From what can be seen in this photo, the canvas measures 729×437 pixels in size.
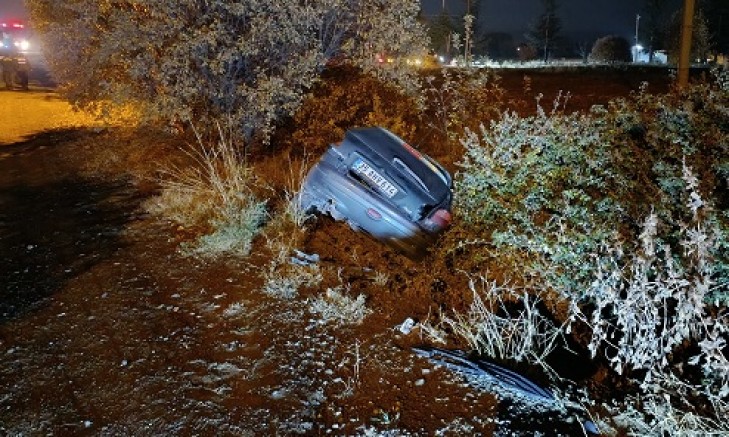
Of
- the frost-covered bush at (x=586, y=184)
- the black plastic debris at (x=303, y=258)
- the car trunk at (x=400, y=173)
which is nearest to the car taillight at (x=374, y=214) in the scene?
the car trunk at (x=400, y=173)

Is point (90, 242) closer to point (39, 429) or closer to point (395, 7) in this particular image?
point (39, 429)

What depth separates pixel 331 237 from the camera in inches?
238

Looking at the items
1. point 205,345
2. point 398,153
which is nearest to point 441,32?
point 398,153

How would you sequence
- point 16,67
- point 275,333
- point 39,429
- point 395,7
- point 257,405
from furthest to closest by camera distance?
1. point 16,67
2. point 395,7
3. point 275,333
4. point 257,405
5. point 39,429

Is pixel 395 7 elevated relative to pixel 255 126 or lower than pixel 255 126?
elevated

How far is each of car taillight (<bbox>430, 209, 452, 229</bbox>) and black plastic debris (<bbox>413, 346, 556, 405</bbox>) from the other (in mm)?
1858

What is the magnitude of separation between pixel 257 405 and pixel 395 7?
7.73m

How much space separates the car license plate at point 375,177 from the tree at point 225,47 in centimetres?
285

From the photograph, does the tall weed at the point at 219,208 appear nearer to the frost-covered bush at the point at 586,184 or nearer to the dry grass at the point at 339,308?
the dry grass at the point at 339,308

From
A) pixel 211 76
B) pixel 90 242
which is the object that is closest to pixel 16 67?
pixel 211 76

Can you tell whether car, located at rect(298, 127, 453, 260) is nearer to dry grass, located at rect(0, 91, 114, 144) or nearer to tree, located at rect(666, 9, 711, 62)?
dry grass, located at rect(0, 91, 114, 144)

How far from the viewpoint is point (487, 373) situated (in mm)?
3703

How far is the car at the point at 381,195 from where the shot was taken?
18.5ft

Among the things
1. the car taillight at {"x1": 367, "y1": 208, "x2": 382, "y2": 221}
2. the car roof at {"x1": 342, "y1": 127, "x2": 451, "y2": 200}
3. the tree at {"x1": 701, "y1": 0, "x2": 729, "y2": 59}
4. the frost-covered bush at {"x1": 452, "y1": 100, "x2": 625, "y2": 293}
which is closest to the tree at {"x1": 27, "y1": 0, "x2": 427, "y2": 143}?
the car roof at {"x1": 342, "y1": 127, "x2": 451, "y2": 200}
